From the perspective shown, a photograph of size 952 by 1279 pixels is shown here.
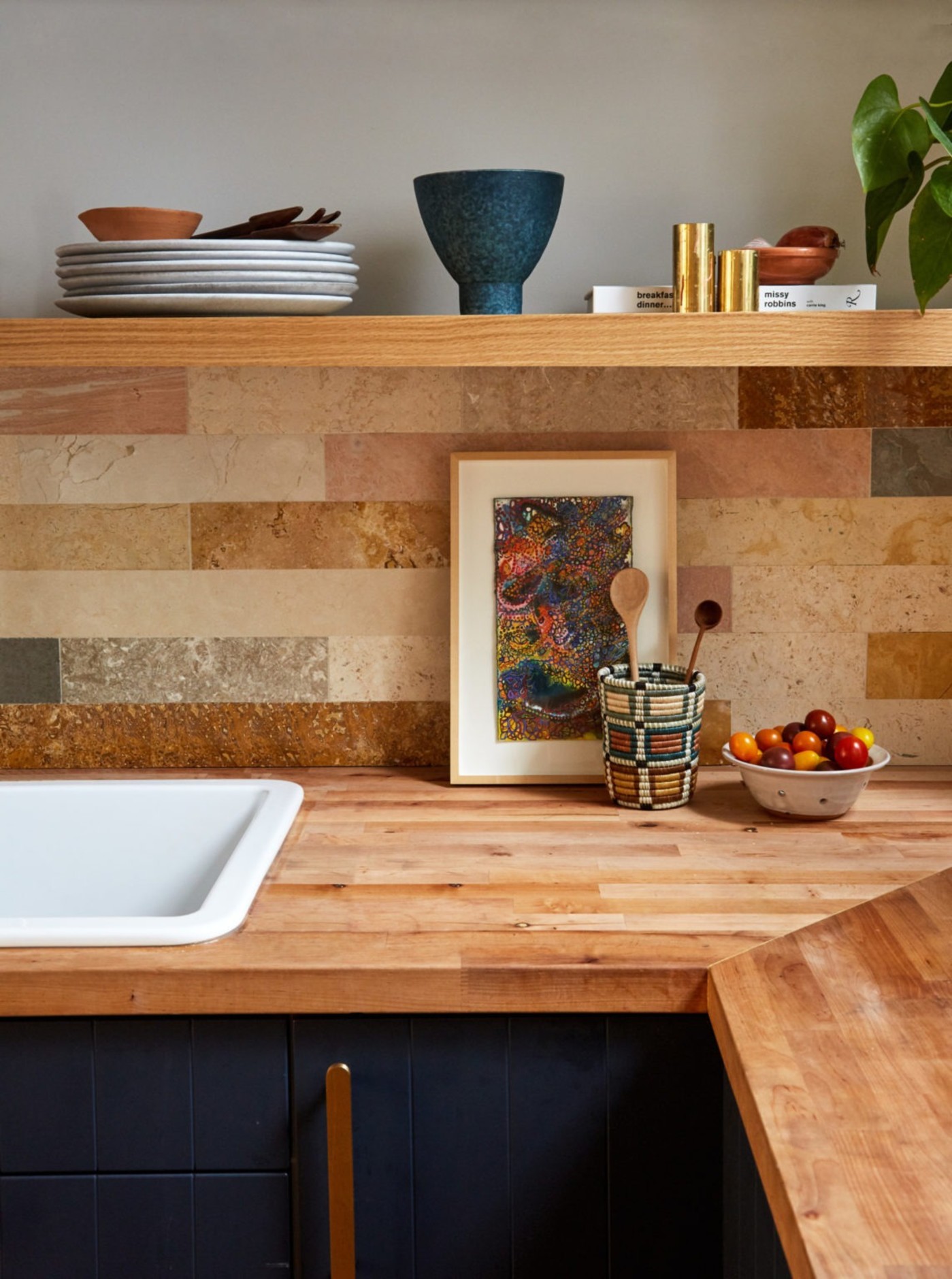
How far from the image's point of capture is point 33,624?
5.74 feet

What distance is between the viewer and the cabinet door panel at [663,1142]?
114 cm

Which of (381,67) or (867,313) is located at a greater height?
(381,67)

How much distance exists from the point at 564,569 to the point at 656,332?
390mm

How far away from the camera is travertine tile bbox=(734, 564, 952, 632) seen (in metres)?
1.74

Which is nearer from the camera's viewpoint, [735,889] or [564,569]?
[735,889]

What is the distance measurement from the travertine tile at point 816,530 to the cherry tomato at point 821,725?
0.25m

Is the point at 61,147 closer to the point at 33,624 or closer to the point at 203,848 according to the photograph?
the point at 33,624

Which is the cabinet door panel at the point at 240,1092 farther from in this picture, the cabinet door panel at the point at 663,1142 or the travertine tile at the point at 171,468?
the travertine tile at the point at 171,468

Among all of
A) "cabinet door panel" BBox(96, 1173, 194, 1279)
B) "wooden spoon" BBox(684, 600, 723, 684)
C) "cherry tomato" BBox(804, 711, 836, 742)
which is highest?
"wooden spoon" BBox(684, 600, 723, 684)

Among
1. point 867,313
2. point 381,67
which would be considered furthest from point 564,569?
point 381,67

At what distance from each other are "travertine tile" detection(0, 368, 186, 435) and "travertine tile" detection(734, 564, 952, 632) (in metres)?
0.81

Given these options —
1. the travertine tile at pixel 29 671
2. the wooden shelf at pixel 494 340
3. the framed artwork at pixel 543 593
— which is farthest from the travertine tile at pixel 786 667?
the travertine tile at pixel 29 671

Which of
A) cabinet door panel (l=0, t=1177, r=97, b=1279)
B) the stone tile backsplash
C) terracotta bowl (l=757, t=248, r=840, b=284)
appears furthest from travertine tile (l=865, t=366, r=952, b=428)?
cabinet door panel (l=0, t=1177, r=97, b=1279)

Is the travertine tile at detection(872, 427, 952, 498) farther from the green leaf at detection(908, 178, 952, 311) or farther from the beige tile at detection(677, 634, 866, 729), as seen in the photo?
the green leaf at detection(908, 178, 952, 311)
